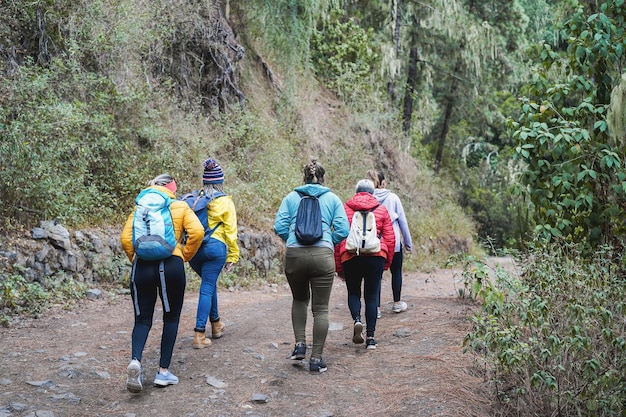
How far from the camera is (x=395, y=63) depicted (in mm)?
21828

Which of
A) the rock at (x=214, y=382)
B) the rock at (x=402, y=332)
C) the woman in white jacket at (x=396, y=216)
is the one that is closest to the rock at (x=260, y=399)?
the rock at (x=214, y=382)

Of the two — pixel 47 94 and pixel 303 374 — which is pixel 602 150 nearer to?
pixel 303 374

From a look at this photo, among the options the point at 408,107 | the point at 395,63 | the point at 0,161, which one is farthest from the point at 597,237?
the point at 408,107

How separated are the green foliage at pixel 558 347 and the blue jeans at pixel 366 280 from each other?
1.09 m

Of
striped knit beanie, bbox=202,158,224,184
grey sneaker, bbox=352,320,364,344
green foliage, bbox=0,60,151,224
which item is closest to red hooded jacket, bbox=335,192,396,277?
grey sneaker, bbox=352,320,364,344

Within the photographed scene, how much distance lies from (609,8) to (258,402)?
20.9ft

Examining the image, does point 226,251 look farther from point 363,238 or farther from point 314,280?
point 363,238

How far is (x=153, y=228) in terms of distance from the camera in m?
5.36

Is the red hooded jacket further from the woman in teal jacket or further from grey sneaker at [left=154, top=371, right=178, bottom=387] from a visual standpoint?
grey sneaker at [left=154, top=371, right=178, bottom=387]

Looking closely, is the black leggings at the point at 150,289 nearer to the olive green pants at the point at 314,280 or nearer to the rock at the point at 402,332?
the olive green pants at the point at 314,280

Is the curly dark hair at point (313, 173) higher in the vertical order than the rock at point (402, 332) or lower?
higher

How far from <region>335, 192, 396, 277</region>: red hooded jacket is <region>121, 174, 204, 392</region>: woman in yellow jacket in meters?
1.89

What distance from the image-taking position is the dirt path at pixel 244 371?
5367 mm

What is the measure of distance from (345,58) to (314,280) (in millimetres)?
17492
